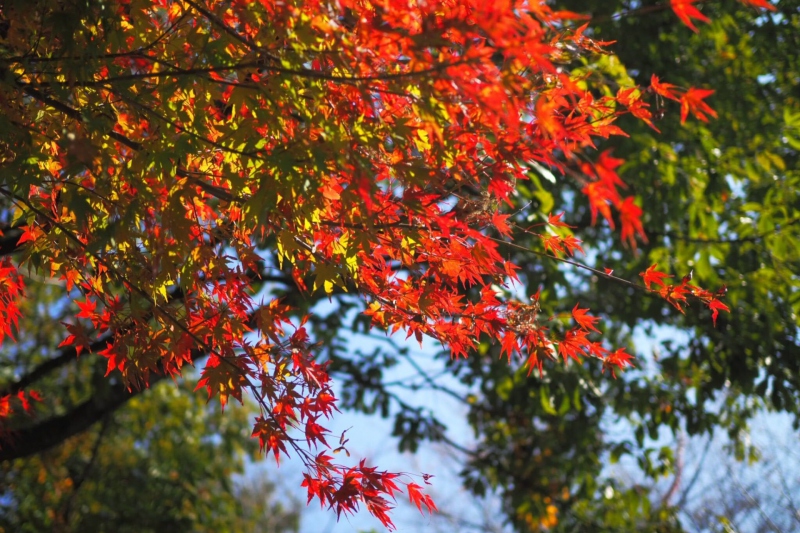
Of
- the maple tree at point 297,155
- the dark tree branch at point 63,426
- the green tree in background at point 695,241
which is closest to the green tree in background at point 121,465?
the dark tree branch at point 63,426

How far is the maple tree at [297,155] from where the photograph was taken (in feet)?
5.21

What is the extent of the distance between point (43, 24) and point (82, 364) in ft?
19.3

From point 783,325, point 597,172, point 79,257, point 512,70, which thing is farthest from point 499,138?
point 783,325

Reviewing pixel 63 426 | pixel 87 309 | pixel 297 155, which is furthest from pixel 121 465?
pixel 297 155

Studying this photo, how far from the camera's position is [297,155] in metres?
1.65

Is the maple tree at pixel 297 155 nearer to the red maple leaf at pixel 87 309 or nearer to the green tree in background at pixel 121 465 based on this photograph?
the red maple leaf at pixel 87 309

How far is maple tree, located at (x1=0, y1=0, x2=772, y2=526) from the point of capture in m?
1.59

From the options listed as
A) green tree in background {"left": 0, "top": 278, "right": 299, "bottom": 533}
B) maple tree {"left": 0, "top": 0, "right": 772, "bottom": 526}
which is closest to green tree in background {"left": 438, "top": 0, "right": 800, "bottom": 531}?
maple tree {"left": 0, "top": 0, "right": 772, "bottom": 526}

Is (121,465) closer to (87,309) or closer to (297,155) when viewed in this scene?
(87,309)

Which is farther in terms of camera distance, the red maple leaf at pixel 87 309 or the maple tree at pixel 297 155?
the red maple leaf at pixel 87 309

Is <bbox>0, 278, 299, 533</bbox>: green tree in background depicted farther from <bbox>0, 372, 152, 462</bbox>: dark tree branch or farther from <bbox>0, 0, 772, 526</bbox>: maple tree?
<bbox>0, 0, 772, 526</bbox>: maple tree

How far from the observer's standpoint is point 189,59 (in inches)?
80.9

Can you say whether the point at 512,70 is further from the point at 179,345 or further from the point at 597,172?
the point at 179,345

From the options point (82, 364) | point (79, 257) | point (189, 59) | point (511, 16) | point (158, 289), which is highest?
point (82, 364)
